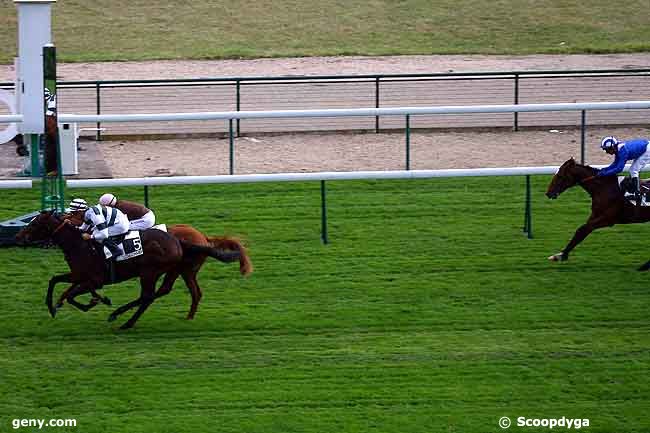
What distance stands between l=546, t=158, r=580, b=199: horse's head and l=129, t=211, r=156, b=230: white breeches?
148 inches

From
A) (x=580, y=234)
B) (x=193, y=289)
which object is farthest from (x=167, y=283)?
(x=580, y=234)

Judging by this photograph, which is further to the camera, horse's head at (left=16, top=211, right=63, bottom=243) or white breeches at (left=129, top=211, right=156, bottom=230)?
white breeches at (left=129, top=211, right=156, bottom=230)

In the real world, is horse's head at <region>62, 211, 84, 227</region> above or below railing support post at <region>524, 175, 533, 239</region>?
above

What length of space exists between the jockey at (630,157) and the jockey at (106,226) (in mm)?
4521

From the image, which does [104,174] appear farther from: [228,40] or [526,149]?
[228,40]

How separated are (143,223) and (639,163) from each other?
4636 mm

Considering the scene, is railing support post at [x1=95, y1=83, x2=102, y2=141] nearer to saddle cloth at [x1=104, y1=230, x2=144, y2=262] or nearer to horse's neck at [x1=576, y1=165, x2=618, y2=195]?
saddle cloth at [x1=104, y1=230, x2=144, y2=262]

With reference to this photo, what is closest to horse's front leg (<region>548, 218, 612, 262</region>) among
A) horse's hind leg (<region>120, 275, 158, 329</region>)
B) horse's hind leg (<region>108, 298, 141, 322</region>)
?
horse's hind leg (<region>120, 275, 158, 329</region>)

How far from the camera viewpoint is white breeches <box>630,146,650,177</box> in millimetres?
13086

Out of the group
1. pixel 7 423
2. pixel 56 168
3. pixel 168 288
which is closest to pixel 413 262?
pixel 168 288

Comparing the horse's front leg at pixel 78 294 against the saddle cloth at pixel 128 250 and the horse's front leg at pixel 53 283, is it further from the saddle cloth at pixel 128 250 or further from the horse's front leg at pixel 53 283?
the saddle cloth at pixel 128 250

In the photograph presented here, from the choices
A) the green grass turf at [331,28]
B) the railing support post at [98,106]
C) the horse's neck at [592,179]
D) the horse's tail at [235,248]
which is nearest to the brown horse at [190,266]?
the horse's tail at [235,248]

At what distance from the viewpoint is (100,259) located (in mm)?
11281

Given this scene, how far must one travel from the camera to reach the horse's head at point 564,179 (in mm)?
13156
